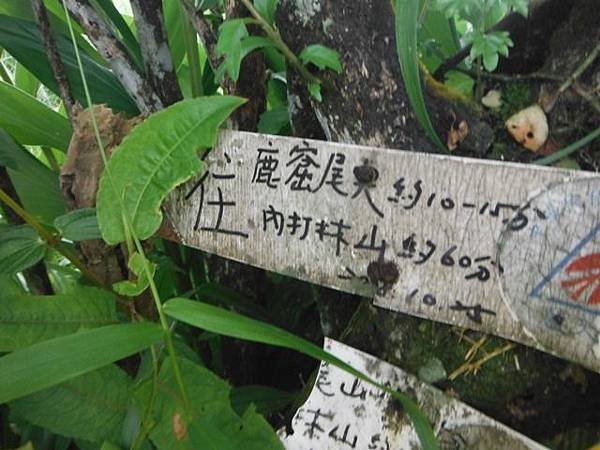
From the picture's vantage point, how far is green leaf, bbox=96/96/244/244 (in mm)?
503

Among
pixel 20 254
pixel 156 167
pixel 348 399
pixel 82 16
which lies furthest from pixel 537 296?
pixel 82 16

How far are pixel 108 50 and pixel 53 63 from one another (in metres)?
0.07

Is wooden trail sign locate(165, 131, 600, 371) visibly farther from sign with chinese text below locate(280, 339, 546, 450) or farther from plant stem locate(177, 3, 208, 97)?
plant stem locate(177, 3, 208, 97)

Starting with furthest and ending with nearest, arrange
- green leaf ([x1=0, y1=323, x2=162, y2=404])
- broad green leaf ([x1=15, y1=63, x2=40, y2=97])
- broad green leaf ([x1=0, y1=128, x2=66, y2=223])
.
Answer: broad green leaf ([x1=15, y1=63, x2=40, y2=97]), broad green leaf ([x1=0, y1=128, x2=66, y2=223]), green leaf ([x1=0, y1=323, x2=162, y2=404])

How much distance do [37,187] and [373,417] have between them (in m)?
0.52

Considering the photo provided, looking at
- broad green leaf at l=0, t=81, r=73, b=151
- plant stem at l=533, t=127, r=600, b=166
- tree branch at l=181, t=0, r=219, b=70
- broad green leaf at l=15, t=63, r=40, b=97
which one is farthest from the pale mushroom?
broad green leaf at l=15, t=63, r=40, b=97

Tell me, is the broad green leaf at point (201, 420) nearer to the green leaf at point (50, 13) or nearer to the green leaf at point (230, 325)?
the green leaf at point (230, 325)

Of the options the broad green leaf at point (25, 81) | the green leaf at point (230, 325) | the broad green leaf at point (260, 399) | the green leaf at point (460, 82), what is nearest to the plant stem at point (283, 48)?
the green leaf at point (460, 82)

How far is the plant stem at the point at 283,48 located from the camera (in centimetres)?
52

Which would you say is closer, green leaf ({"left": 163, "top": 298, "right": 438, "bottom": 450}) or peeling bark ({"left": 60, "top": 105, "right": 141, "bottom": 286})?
green leaf ({"left": 163, "top": 298, "right": 438, "bottom": 450})

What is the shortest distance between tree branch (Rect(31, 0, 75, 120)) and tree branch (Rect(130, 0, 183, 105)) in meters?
0.09

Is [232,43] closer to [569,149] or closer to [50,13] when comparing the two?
[569,149]

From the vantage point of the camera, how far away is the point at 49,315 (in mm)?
514

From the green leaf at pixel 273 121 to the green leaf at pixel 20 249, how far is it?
0.26m
